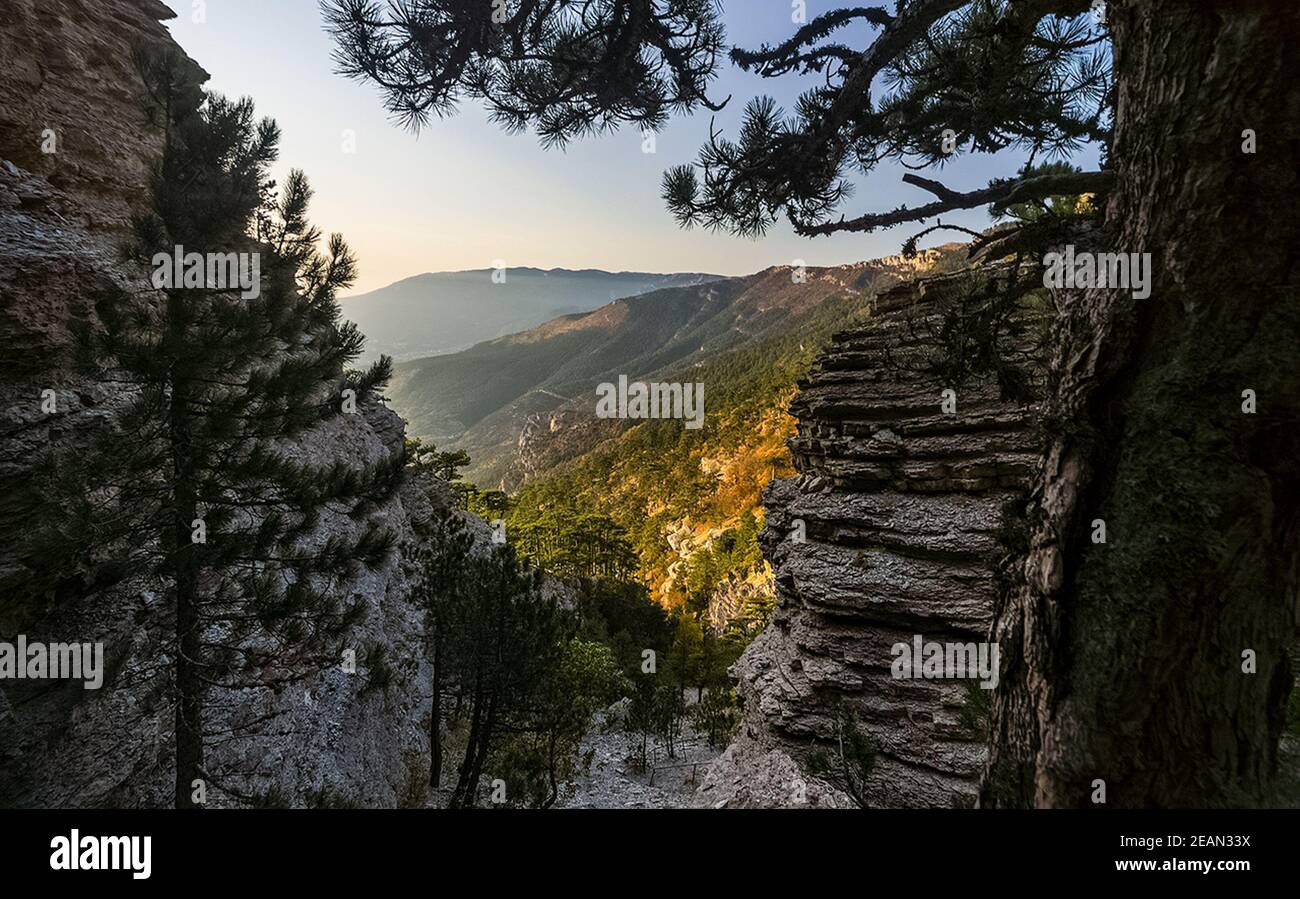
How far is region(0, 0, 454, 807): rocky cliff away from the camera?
529 centimetres

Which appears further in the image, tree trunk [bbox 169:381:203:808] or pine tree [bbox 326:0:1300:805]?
tree trunk [bbox 169:381:203:808]

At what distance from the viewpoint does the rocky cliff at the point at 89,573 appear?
529 cm

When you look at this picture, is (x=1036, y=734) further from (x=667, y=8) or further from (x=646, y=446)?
(x=646, y=446)

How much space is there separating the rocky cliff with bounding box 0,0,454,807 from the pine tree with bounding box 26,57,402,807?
406 millimetres

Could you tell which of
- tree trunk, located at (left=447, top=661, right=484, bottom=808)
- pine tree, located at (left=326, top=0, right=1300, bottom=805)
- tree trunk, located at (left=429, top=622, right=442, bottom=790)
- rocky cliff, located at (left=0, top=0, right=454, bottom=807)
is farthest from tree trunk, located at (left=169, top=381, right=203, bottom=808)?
tree trunk, located at (left=429, top=622, right=442, bottom=790)

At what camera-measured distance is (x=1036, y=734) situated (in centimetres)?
216

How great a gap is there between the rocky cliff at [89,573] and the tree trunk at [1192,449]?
6.60 metres

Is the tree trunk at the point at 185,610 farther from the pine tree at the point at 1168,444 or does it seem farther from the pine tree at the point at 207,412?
the pine tree at the point at 1168,444

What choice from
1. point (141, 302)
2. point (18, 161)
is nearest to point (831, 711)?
point (141, 302)

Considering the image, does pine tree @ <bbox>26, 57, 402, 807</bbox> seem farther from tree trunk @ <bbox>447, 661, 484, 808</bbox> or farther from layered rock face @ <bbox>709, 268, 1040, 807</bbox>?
layered rock face @ <bbox>709, 268, 1040, 807</bbox>

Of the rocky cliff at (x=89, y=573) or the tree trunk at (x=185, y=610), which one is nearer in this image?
the tree trunk at (x=185, y=610)

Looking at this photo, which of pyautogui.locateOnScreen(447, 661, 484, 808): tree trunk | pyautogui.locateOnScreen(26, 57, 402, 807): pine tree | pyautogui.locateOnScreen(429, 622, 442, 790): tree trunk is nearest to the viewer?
pyautogui.locateOnScreen(26, 57, 402, 807): pine tree

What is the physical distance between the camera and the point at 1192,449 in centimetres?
188

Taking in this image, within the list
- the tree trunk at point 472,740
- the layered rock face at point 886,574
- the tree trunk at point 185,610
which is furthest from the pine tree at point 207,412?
the layered rock face at point 886,574
